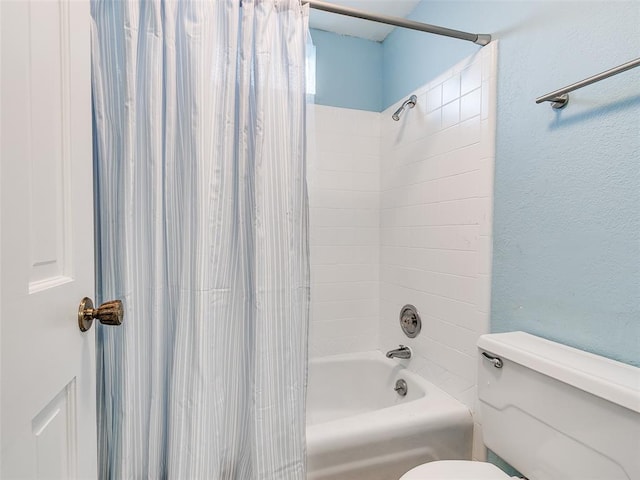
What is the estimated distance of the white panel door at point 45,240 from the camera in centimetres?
44

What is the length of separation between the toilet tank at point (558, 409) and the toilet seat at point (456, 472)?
7 cm

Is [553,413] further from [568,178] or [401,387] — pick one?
[401,387]

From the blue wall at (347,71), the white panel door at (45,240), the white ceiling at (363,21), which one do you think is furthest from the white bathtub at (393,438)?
the white ceiling at (363,21)

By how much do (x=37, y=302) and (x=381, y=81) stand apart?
2.14 m

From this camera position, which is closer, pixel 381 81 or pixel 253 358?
pixel 253 358

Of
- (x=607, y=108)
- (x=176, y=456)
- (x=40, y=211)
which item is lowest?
(x=176, y=456)

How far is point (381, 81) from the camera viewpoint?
216 centimetres

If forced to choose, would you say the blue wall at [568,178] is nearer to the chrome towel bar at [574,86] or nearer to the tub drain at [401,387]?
the chrome towel bar at [574,86]

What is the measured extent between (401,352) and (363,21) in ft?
6.07

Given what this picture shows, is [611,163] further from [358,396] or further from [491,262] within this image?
[358,396]

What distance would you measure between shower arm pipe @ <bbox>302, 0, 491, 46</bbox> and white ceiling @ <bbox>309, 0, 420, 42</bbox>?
2.01 ft

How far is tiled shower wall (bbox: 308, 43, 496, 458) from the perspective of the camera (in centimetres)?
139

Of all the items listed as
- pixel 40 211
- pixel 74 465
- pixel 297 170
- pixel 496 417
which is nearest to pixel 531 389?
pixel 496 417

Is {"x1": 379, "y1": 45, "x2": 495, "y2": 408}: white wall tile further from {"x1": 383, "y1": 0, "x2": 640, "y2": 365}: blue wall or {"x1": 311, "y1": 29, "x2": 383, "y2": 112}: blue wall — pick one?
{"x1": 311, "y1": 29, "x2": 383, "y2": 112}: blue wall
